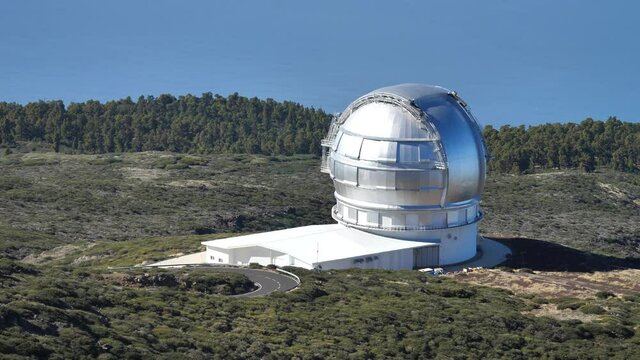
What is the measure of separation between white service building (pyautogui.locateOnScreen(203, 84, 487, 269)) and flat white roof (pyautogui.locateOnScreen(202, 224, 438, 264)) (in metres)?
0.06

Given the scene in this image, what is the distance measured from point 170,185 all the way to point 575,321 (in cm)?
5012

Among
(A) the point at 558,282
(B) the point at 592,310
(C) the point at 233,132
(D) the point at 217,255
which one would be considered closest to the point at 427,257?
(A) the point at 558,282

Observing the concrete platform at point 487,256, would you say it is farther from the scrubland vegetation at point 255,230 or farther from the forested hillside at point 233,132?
the forested hillside at point 233,132

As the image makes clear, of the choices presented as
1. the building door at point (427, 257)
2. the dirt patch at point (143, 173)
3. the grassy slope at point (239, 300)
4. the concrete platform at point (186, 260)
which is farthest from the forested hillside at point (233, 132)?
the concrete platform at point (186, 260)

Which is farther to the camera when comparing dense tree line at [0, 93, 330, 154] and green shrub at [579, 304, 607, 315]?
dense tree line at [0, 93, 330, 154]

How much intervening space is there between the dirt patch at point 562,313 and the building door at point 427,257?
43.9 feet

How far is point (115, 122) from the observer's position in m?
132

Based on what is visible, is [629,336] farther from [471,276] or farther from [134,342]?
[134,342]

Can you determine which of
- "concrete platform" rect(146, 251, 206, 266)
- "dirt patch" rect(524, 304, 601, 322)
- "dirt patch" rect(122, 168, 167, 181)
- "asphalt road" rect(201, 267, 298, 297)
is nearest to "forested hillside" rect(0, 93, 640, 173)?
"dirt patch" rect(122, 168, 167, 181)

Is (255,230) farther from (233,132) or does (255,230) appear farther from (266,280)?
(233,132)

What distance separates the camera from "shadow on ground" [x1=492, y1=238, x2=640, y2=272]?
214 ft

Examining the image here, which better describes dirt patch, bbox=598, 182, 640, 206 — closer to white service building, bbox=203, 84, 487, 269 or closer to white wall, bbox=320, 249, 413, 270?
white service building, bbox=203, 84, 487, 269

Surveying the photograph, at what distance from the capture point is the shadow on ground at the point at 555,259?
6512 centimetres

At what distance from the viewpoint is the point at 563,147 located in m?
116
